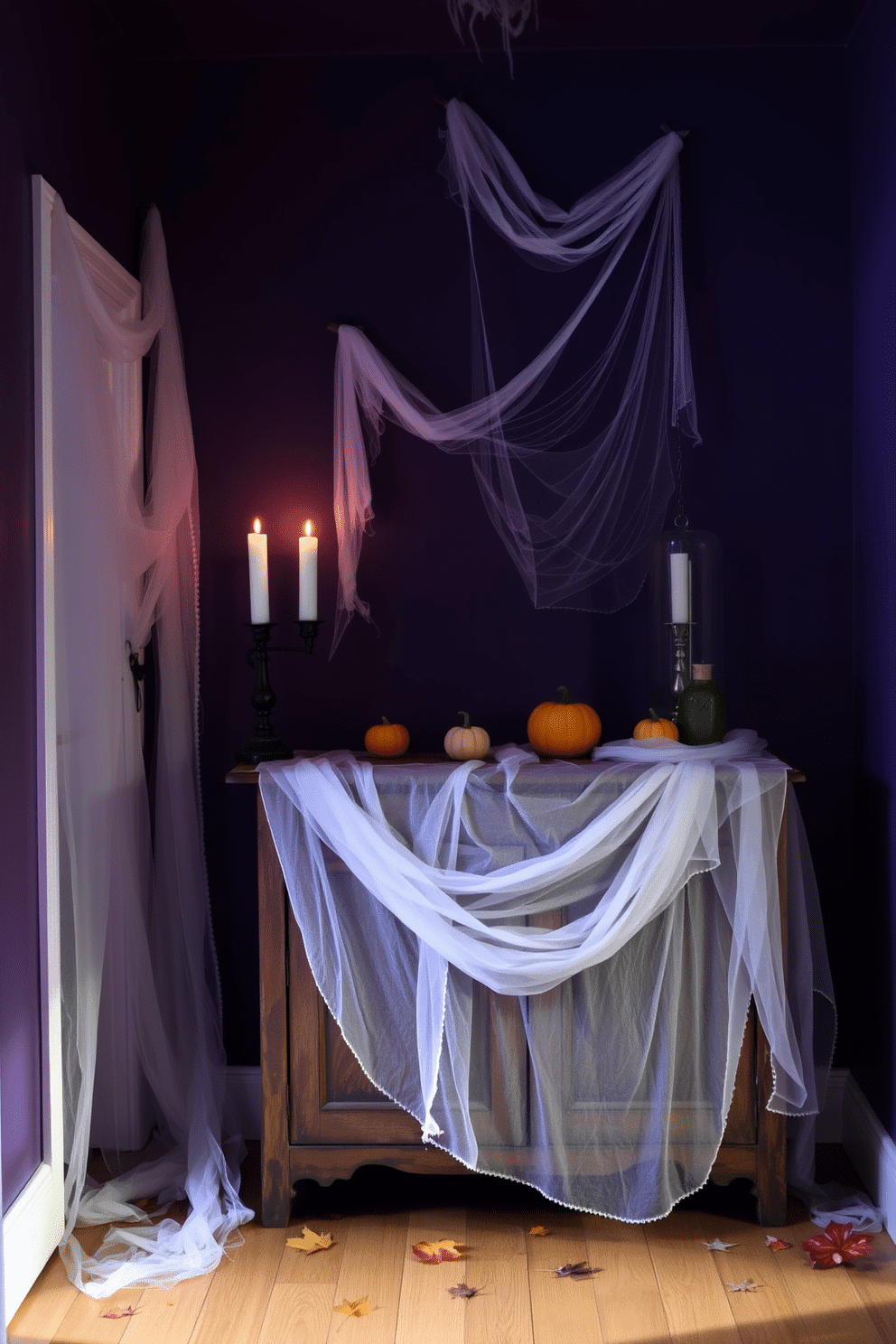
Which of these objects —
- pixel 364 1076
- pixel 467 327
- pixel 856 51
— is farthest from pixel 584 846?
pixel 856 51

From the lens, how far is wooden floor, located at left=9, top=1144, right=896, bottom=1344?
6.70 feet

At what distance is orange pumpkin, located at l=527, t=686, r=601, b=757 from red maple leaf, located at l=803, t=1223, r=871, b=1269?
3.47 feet

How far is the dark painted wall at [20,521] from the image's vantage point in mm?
2109

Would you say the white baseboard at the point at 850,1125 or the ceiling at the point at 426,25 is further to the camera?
the ceiling at the point at 426,25

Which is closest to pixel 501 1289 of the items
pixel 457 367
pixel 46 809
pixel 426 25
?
pixel 46 809

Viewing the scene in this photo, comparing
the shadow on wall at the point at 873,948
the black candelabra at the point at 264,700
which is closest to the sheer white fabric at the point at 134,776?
the black candelabra at the point at 264,700

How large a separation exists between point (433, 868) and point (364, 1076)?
471mm

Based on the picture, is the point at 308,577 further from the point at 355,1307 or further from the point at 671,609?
the point at 355,1307

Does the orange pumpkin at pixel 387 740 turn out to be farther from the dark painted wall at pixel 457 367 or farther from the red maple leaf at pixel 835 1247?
the red maple leaf at pixel 835 1247

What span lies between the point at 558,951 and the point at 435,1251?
0.62m

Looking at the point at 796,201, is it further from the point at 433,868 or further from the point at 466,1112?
the point at 466,1112

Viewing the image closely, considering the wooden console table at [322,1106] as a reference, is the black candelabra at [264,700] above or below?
above

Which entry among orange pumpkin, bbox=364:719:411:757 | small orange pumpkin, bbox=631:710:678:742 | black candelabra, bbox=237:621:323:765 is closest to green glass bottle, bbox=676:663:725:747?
small orange pumpkin, bbox=631:710:678:742

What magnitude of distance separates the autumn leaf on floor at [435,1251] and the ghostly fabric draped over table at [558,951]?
0.16 meters
